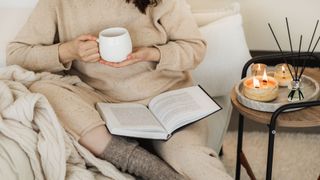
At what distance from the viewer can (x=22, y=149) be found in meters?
1.09

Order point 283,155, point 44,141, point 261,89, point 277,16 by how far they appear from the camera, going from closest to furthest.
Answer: point 44,141, point 261,89, point 283,155, point 277,16

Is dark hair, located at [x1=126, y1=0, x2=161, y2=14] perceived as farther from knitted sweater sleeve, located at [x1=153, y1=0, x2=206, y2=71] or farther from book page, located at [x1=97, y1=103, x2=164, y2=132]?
book page, located at [x1=97, y1=103, x2=164, y2=132]

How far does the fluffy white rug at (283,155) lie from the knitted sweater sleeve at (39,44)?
2.73ft

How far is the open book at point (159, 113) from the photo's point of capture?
1.21 meters

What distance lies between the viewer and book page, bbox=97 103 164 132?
121cm

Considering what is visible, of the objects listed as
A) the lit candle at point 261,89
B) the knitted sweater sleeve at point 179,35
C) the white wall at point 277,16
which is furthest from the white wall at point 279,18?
the lit candle at point 261,89

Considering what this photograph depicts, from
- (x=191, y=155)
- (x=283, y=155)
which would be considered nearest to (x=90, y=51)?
(x=191, y=155)

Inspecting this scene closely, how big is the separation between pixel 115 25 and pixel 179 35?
0.67 ft

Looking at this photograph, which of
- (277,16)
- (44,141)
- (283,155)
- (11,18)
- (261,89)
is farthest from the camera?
(277,16)

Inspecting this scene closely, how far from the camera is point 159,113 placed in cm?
131

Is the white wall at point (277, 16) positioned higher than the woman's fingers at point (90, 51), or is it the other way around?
the woman's fingers at point (90, 51)

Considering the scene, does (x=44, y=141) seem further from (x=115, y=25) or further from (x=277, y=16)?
(x=277, y=16)

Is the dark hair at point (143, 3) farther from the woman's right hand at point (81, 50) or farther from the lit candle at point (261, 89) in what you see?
the lit candle at point (261, 89)

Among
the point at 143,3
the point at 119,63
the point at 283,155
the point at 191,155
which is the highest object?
the point at 143,3
